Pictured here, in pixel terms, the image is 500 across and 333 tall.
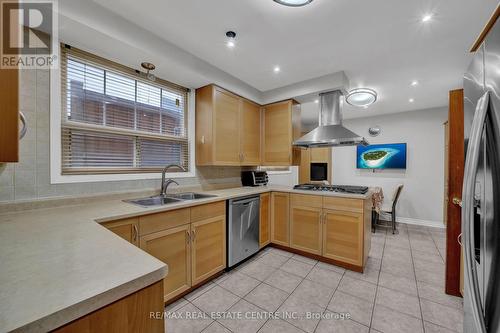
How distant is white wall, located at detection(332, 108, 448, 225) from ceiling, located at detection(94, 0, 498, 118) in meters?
1.60

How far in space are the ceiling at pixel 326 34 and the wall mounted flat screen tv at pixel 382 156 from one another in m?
1.82

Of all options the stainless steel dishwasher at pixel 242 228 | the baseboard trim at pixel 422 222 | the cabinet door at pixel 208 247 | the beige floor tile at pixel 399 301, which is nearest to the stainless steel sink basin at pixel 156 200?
the cabinet door at pixel 208 247

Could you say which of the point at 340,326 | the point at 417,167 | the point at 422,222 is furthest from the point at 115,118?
the point at 422,222

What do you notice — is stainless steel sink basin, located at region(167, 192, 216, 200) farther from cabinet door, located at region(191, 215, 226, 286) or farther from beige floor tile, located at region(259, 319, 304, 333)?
beige floor tile, located at region(259, 319, 304, 333)

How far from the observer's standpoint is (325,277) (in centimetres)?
227

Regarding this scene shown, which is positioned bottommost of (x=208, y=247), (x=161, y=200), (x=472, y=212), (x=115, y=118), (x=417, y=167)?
(x=208, y=247)

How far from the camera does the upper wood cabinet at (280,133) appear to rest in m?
3.21

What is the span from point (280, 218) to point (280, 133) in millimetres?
1367

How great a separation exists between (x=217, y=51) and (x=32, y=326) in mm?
2439

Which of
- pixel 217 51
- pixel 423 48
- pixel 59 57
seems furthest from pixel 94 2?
pixel 423 48

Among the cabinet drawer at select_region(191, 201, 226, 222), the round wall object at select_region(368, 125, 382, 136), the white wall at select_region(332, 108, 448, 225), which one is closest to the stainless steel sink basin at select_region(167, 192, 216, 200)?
the cabinet drawer at select_region(191, 201, 226, 222)

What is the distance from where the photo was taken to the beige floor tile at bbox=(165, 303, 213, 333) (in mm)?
1540

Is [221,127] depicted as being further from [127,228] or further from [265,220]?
[127,228]

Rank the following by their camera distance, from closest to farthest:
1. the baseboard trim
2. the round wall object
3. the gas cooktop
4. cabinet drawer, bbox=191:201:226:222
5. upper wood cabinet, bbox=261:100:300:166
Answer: cabinet drawer, bbox=191:201:226:222 < the gas cooktop < upper wood cabinet, bbox=261:100:300:166 < the baseboard trim < the round wall object
